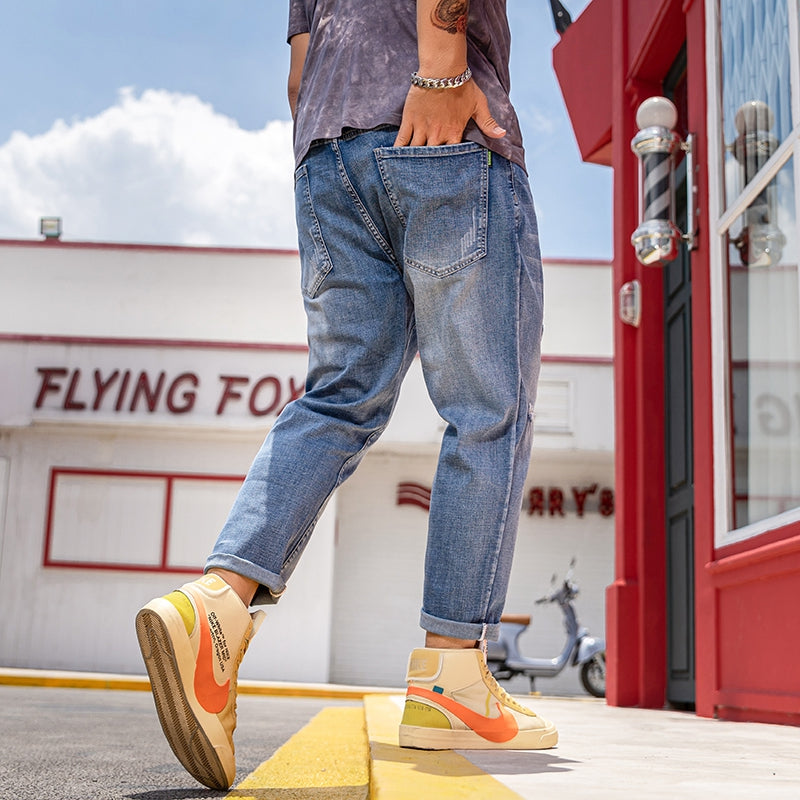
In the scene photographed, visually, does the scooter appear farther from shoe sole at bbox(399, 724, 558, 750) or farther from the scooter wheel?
shoe sole at bbox(399, 724, 558, 750)

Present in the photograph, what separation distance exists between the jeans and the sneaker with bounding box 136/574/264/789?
0.35ft

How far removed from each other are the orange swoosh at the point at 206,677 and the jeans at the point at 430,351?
0.13m

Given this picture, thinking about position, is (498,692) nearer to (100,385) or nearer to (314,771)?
(314,771)

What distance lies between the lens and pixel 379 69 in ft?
5.58

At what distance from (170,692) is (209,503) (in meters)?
11.9

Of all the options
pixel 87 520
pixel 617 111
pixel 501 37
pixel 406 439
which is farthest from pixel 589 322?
pixel 501 37

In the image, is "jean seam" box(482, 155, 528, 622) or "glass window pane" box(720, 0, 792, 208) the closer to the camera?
"jean seam" box(482, 155, 528, 622)

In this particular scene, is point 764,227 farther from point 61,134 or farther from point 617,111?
point 61,134

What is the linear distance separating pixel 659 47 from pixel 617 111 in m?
0.57

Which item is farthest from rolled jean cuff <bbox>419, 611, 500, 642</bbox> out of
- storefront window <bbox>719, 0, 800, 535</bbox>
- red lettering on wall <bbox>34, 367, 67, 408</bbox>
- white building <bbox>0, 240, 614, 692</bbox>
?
red lettering on wall <bbox>34, 367, 67, 408</bbox>

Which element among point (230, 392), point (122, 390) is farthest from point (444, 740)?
point (122, 390)

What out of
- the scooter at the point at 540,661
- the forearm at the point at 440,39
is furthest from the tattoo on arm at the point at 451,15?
the scooter at the point at 540,661

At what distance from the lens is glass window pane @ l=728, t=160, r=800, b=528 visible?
2873mm

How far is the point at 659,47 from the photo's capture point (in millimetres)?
4320
